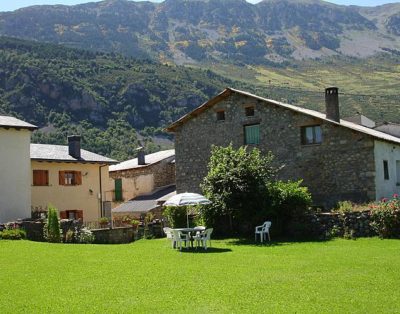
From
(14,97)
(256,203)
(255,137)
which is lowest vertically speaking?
(256,203)

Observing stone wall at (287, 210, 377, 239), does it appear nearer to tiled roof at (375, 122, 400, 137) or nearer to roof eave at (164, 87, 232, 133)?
roof eave at (164, 87, 232, 133)

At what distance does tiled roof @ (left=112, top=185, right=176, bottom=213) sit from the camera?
37.5 meters

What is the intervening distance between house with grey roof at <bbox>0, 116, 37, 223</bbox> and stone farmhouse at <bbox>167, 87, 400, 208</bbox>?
8.87m

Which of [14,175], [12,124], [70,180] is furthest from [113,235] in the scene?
[70,180]

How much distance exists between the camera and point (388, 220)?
21344 mm

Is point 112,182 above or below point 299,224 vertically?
above

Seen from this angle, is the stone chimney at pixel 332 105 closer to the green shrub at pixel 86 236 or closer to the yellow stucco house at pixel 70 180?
the green shrub at pixel 86 236

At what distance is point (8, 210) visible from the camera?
28.6m

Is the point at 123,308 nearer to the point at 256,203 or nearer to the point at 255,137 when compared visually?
the point at 256,203

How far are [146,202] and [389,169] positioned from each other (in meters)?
17.2

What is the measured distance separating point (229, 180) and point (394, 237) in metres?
7.34

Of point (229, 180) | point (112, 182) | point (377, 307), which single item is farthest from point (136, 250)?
point (112, 182)

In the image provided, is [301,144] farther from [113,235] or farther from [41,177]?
[41,177]

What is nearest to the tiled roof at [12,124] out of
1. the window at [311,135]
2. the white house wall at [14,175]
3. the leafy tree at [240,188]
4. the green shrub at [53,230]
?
the white house wall at [14,175]
